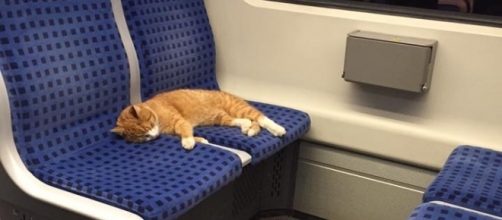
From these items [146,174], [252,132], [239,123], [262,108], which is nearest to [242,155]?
[252,132]

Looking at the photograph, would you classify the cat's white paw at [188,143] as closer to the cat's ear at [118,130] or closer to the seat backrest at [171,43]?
the cat's ear at [118,130]

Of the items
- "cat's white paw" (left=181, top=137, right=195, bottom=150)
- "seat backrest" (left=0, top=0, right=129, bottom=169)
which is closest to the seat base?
"cat's white paw" (left=181, top=137, right=195, bottom=150)

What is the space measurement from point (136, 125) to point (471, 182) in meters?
1.14

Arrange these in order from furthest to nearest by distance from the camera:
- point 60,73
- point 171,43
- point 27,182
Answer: point 171,43
point 60,73
point 27,182

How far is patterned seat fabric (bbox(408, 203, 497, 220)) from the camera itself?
1.60 meters

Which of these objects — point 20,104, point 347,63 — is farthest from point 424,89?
point 20,104

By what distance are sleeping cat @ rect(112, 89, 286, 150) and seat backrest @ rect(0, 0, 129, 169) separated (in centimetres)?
11

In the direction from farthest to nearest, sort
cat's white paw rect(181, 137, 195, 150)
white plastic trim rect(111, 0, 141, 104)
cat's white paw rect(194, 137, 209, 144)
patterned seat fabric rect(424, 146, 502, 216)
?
white plastic trim rect(111, 0, 141, 104), cat's white paw rect(194, 137, 209, 144), cat's white paw rect(181, 137, 195, 150), patterned seat fabric rect(424, 146, 502, 216)

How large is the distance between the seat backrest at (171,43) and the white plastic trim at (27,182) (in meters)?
0.62

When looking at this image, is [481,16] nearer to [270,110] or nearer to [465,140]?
[465,140]

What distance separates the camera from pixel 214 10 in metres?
2.69

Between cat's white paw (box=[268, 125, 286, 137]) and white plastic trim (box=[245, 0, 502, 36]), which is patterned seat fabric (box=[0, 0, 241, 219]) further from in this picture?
white plastic trim (box=[245, 0, 502, 36])

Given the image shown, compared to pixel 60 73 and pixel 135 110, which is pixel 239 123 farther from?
pixel 60 73

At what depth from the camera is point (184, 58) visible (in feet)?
8.07
